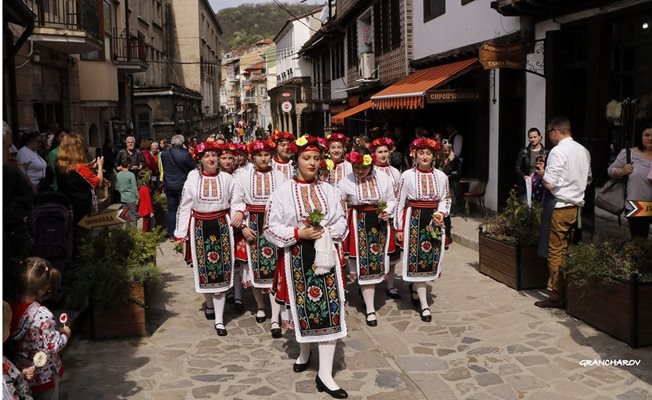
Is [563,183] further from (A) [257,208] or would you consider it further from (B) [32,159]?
(B) [32,159]

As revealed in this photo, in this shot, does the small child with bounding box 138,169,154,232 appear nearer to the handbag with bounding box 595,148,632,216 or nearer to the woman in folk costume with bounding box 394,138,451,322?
the woman in folk costume with bounding box 394,138,451,322

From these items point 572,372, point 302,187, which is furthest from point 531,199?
point 302,187

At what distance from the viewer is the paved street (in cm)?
507

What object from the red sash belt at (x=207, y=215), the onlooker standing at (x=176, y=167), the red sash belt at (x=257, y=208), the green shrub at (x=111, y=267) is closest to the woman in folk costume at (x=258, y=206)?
the red sash belt at (x=257, y=208)

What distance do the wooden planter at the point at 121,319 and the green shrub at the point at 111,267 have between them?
7 centimetres

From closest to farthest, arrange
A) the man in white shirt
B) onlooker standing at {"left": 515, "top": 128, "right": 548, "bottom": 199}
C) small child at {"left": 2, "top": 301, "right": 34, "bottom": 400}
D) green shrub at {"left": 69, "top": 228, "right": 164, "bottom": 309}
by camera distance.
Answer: small child at {"left": 2, "top": 301, "right": 34, "bottom": 400}
green shrub at {"left": 69, "top": 228, "right": 164, "bottom": 309}
the man in white shirt
onlooker standing at {"left": 515, "top": 128, "right": 548, "bottom": 199}

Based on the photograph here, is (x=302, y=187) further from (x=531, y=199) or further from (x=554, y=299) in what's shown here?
(x=531, y=199)

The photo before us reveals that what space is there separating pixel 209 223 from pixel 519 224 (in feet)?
12.3

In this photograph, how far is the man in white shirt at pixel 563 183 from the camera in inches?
260

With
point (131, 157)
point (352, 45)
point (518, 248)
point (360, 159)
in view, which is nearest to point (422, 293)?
point (518, 248)

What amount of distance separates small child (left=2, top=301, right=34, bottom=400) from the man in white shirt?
16.9 feet

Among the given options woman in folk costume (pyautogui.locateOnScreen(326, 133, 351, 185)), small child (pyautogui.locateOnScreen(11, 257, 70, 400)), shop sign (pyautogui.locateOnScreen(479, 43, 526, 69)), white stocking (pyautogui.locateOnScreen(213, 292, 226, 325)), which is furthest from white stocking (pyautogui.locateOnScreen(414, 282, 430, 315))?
shop sign (pyautogui.locateOnScreen(479, 43, 526, 69))

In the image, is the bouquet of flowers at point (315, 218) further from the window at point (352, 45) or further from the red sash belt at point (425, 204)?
the window at point (352, 45)

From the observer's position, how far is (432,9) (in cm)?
1557
